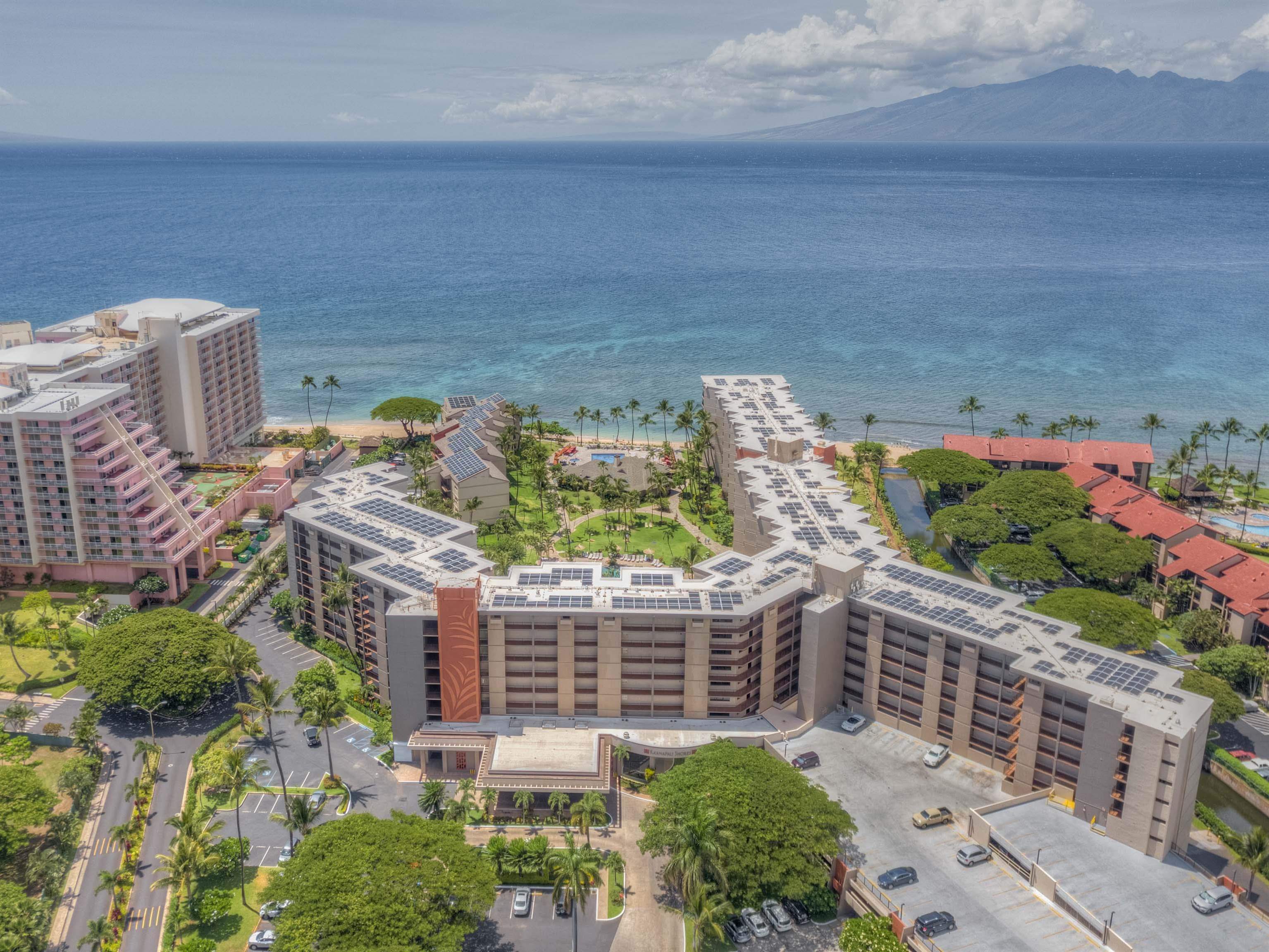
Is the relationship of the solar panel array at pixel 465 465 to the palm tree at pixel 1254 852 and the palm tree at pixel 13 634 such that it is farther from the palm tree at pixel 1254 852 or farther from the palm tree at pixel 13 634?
the palm tree at pixel 1254 852

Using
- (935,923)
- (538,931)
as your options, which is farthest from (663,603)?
(935,923)

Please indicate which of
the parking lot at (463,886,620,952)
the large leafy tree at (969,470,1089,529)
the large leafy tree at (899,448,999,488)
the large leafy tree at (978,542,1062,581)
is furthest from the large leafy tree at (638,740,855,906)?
the large leafy tree at (899,448,999,488)

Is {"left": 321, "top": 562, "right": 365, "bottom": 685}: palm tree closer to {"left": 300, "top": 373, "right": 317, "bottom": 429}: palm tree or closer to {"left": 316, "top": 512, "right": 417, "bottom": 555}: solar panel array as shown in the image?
{"left": 316, "top": 512, "right": 417, "bottom": 555}: solar panel array

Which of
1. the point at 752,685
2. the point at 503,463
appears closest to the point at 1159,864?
the point at 752,685

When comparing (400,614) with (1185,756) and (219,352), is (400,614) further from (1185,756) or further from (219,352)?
(219,352)

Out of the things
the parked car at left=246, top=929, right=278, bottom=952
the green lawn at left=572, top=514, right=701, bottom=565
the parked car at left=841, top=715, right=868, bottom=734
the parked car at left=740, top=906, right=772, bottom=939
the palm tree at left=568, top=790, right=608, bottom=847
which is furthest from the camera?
the green lawn at left=572, top=514, right=701, bottom=565

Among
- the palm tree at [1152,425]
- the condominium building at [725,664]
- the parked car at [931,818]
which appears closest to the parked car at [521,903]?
the condominium building at [725,664]
